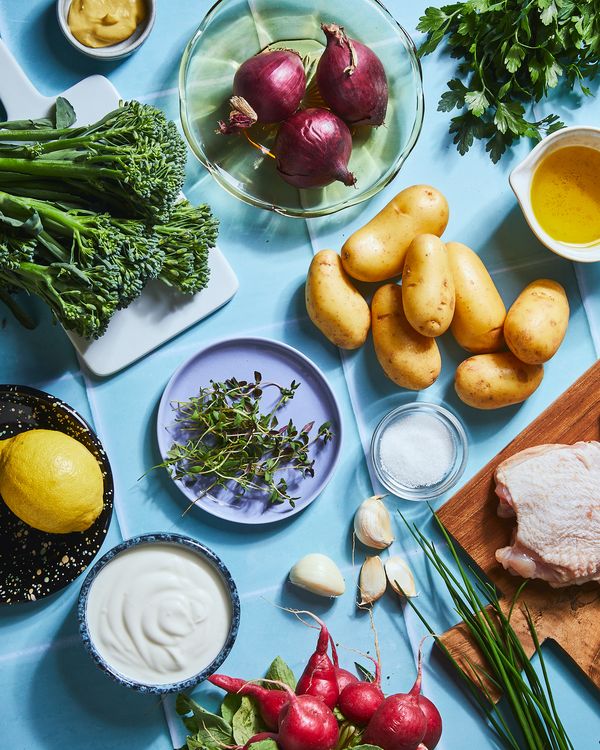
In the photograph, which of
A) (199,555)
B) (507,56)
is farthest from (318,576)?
(507,56)

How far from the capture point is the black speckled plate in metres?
1.39

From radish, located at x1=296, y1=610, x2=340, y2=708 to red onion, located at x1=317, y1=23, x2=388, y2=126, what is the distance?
868mm

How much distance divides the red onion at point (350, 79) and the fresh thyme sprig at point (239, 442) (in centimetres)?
49

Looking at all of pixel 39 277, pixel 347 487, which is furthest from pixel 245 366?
pixel 39 277

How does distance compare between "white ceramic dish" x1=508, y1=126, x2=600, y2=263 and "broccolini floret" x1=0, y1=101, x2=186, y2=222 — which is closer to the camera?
"broccolini floret" x1=0, y1=101, x2=186, y2=222

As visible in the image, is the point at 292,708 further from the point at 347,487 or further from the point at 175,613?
the point at 347,487

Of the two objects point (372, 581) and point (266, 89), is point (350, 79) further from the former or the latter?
point (372, 581)

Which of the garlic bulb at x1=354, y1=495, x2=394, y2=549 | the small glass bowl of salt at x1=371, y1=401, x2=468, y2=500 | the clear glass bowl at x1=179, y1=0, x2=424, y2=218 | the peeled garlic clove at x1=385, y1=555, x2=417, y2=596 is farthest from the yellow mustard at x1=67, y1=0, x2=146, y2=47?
the peeled garlic clove at x1=385, y1=555, x2=417, y2=596

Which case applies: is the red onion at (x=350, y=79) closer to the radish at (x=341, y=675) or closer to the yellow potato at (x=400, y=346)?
the yellow potato at (x=400, y=346)

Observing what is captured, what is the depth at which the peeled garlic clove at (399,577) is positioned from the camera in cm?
149

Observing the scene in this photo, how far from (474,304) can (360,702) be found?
70 centimetres

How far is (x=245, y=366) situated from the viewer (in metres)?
1.50

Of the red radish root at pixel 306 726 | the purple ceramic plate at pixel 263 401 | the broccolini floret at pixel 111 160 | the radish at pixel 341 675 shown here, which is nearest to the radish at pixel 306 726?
the red radish root at pixel 306 726

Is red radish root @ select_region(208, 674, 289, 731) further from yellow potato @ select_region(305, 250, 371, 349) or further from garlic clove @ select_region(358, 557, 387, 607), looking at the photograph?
yellow potato @ select_region(305, 250, 371, 349)
